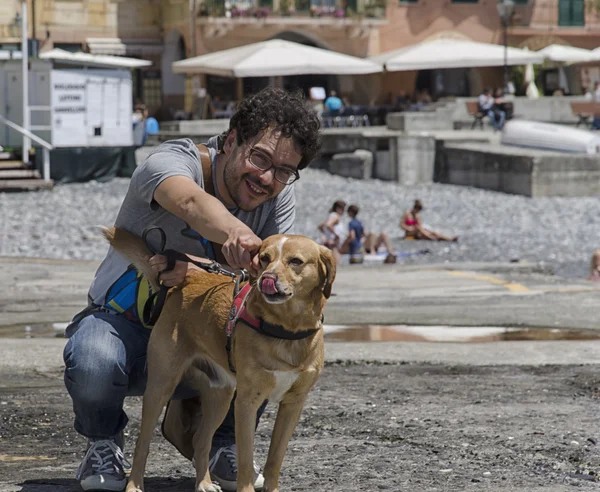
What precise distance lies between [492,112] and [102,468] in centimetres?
3440

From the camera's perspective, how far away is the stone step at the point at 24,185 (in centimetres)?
2655

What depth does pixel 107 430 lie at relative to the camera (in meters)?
4.92

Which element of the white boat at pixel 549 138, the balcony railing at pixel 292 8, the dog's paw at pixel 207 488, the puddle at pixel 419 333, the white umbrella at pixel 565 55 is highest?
the balcony railing at pixel 292 8

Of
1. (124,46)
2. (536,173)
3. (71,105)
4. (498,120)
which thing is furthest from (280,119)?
(124,46)

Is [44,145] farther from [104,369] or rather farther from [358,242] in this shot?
[104,369]

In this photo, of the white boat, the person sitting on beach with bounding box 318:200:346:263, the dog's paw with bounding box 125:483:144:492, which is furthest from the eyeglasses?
the white boat

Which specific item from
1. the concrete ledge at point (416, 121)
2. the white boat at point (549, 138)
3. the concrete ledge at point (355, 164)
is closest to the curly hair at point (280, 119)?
the concrete ledge at point (355, 164)

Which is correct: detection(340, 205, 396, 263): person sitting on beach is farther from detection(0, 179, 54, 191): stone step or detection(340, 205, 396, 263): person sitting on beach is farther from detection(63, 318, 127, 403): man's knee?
detection(63, 318, 127, 403): man's knee

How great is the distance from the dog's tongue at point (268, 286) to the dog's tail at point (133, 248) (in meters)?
0.82

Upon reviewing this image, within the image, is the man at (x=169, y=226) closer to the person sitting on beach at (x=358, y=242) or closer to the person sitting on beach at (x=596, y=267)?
the person sitting on beach at (x=596, y=267)

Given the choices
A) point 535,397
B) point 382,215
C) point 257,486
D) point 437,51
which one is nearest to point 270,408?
point 535,397

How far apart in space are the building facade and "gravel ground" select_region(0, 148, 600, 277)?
52.9 ft

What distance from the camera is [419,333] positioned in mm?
9914

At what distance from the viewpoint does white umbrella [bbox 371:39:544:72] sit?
39.4m
